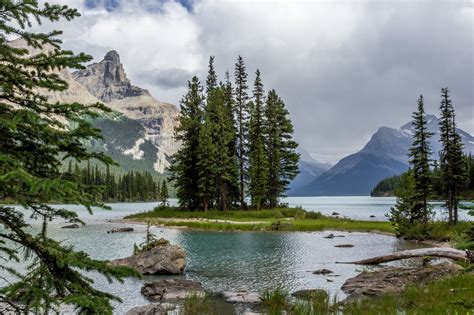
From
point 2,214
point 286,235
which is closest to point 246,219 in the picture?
point 286,235

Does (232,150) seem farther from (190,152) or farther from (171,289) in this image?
(171,289)

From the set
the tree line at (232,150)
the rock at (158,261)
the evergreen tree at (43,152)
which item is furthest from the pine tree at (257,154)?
the evergreen tree at (43,152)

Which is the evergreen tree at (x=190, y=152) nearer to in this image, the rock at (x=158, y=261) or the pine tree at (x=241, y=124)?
the pine tree at (x=241, y=124)

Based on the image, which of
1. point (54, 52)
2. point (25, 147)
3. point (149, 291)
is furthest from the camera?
point (149, 291)

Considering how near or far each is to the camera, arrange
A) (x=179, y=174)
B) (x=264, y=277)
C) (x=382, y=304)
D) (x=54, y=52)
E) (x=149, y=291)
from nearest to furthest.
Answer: (x=54, y=52), (x=382, y=304), (x=149, y=291), (x=264, y=277), (x=179, y=174)

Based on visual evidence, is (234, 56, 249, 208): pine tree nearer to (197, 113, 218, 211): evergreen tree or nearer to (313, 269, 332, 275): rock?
(197, 113, 218, 211): evergreen tree

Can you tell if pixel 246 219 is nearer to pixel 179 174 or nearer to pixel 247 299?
pixel 179 174

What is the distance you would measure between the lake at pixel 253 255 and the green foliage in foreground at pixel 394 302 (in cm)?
272

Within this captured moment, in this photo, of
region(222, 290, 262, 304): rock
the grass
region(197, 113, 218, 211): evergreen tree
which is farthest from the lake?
region(197, 113, 218, 211): evergreen tree

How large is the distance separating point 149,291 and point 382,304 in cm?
969

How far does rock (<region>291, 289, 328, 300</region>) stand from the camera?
1608 centimetres

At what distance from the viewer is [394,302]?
47.5ft

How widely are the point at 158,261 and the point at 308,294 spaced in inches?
409

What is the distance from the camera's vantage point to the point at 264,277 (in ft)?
71.3
